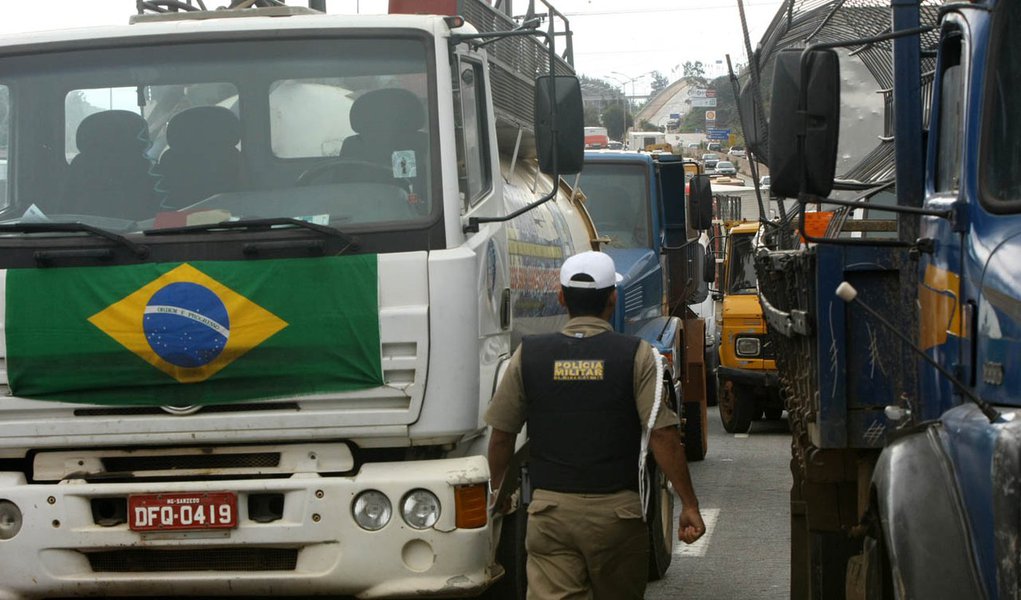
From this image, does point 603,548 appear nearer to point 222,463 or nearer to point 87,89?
point 222,463

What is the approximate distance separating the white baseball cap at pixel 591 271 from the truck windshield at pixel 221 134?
83 cm

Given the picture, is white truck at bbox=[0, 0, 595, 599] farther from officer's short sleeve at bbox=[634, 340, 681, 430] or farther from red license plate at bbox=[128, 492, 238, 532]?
officer's short sleeve at bbox=[634, 340, 681, 430]

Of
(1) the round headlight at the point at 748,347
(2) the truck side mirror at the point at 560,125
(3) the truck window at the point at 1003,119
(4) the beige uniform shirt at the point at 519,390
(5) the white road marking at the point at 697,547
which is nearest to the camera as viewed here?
(3) the truck window at the point at 1003,119

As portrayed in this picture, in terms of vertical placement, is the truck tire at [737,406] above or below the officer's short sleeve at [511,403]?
below

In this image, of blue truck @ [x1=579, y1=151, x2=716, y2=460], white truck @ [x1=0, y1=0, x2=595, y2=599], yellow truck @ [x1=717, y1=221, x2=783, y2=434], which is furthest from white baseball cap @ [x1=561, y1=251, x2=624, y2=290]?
yellow truck @ [x1=717, y1=221, x2=783, y2=434]

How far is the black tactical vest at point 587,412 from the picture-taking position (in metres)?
5.14

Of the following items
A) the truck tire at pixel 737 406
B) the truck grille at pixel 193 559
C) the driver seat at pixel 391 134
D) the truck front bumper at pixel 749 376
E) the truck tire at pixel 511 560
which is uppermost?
the driver seat at pixel 391 134

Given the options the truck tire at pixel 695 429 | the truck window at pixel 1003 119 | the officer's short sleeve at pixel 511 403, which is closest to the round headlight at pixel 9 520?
the officer's short sleeve at pixel 511 403

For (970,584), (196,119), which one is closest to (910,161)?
(970,584)

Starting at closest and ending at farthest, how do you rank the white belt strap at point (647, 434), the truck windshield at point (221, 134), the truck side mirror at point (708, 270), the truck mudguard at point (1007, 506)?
the truck mudguard at point (1007, 506), the white belt strap at point (647, 434), the truck windshield at point (221, 134), the truck side mirror at point (708, 270)

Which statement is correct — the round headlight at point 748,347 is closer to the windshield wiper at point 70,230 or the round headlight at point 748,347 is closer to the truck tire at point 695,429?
the truck tire at point 695,429

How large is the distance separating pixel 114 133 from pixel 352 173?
106 cm

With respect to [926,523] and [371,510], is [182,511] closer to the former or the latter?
[371,510]

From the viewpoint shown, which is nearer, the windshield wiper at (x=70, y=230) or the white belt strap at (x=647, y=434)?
the white belt strap at (x=647, y=434)
